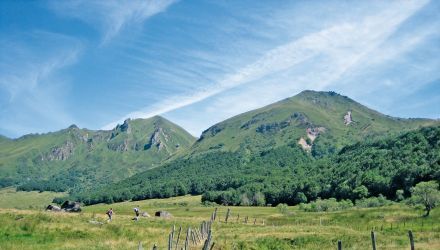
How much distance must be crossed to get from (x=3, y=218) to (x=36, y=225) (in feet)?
17.5

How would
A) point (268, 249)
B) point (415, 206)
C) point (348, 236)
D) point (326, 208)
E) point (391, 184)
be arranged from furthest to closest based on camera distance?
point (391, 184) → point (326, 208) → point (415, 206) → point (348, 236) → point (268, 249)

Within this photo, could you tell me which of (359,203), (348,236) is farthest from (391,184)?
(348,236)

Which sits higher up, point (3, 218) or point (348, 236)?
point (3, 218)

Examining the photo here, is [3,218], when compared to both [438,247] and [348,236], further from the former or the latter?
[438,247]

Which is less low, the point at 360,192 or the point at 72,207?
the point at 360,192

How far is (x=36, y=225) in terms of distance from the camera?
1922 inches

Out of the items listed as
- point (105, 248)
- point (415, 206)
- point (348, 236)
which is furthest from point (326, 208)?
point (105, 248)

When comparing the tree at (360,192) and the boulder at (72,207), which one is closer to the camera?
the boulder at (72,207)

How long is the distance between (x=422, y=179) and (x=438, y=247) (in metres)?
150

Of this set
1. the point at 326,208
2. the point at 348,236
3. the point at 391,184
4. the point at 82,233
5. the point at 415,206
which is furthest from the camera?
the point at 391,184

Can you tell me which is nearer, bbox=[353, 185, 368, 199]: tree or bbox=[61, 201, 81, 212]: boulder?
bbox=[61, 201, 81, 212]: boulder

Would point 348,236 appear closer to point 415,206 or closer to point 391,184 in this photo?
point 415,206

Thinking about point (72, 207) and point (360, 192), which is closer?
point (72, 207)

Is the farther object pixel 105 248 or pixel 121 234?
pixel 121 234
